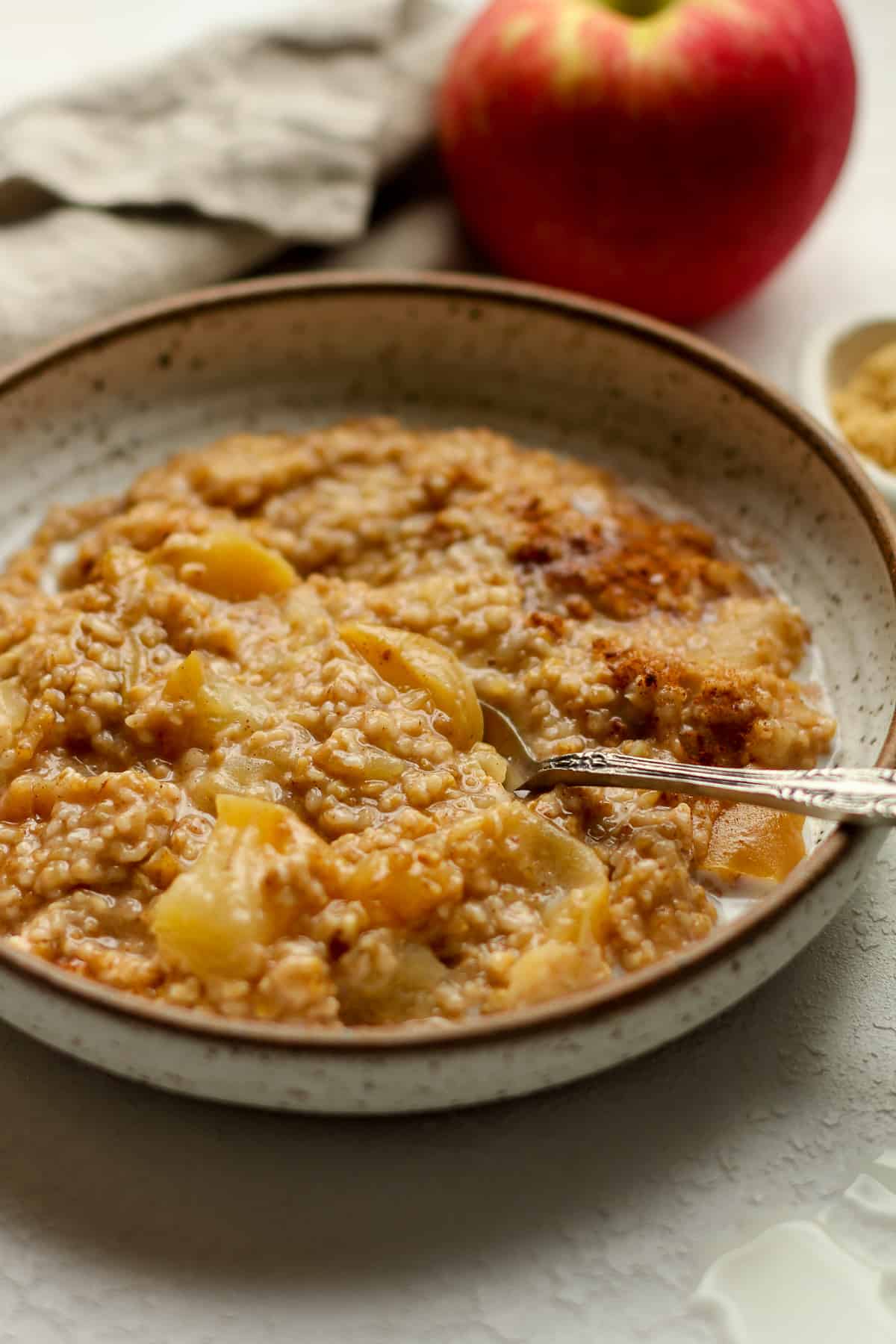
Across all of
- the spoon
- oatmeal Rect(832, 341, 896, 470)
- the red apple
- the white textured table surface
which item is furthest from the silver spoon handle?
the red apple

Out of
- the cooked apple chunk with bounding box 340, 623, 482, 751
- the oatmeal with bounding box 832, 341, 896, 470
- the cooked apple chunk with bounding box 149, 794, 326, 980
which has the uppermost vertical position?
the oatmeal with bounding box 832, 341, 896, 470

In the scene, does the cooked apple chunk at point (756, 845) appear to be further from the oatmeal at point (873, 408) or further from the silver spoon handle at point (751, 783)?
the oatmeal at point (873, 408)

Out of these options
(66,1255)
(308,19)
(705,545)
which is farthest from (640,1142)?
(308,19)

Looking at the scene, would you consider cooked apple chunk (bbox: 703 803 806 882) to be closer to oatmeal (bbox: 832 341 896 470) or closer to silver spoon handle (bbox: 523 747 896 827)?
silver spoon handle (bbox: 523 747 896 827)

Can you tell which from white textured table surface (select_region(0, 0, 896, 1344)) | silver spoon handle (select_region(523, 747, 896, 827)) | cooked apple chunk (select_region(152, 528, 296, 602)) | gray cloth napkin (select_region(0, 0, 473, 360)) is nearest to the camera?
white textured table surface (select_region(0, 0, 896, 1344))

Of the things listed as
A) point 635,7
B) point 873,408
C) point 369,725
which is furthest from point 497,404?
point 369,725

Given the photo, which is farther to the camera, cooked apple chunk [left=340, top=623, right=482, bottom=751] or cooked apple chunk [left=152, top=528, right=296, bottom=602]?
cooked apple chunk [left=152, top=528, right=296, bottom=602]

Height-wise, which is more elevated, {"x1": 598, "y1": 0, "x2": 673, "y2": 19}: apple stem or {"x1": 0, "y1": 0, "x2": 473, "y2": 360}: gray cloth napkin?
{"x1": 598, "y1": 0, "x2": 673, "y2": 19}: apple stem

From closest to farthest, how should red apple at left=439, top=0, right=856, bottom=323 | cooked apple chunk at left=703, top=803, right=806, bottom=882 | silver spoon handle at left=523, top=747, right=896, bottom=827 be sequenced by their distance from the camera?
silver spoon handle at left=523, top=747, right=896, bottom=827, cooked apple chunk at left=703, top=803, right=806, bottom=882, red apple at left=439, top=0, right=856, bottom=323
